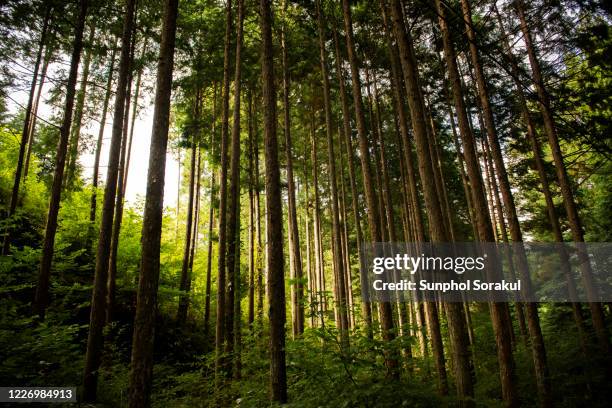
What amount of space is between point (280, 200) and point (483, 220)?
14.6 feet

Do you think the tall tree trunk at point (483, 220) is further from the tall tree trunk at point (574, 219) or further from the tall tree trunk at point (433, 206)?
the tall tree trunk at point (574, 219)

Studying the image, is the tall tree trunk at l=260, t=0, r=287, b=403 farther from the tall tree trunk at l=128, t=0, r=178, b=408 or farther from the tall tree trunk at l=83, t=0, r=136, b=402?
the tall tree trunk at l=83, t=0, r=136, b=402

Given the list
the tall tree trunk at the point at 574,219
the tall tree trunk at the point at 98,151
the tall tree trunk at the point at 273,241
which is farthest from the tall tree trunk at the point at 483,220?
the tall tree trunk at the point at 98,151

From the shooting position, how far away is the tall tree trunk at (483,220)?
5984mm

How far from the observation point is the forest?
574 cm

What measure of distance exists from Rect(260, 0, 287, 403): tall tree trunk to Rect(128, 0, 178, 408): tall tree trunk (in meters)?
1.88

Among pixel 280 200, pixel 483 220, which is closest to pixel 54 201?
pixel 280 200

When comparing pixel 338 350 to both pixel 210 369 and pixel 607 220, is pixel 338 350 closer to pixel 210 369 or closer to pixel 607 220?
pixel 210 369

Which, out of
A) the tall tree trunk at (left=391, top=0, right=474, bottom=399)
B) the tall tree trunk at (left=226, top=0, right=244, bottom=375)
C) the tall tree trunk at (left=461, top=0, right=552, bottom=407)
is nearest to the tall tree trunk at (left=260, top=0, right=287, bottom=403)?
the tall tree trunk at (left=391, top=0, right=474, bottom=399)

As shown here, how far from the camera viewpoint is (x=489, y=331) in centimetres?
1512

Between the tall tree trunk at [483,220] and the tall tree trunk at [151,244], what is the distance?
4982 mm

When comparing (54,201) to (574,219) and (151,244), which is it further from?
(574,219)

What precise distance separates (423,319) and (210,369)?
11.5 meters

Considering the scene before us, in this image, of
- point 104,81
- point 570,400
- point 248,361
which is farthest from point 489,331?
point 104,81
